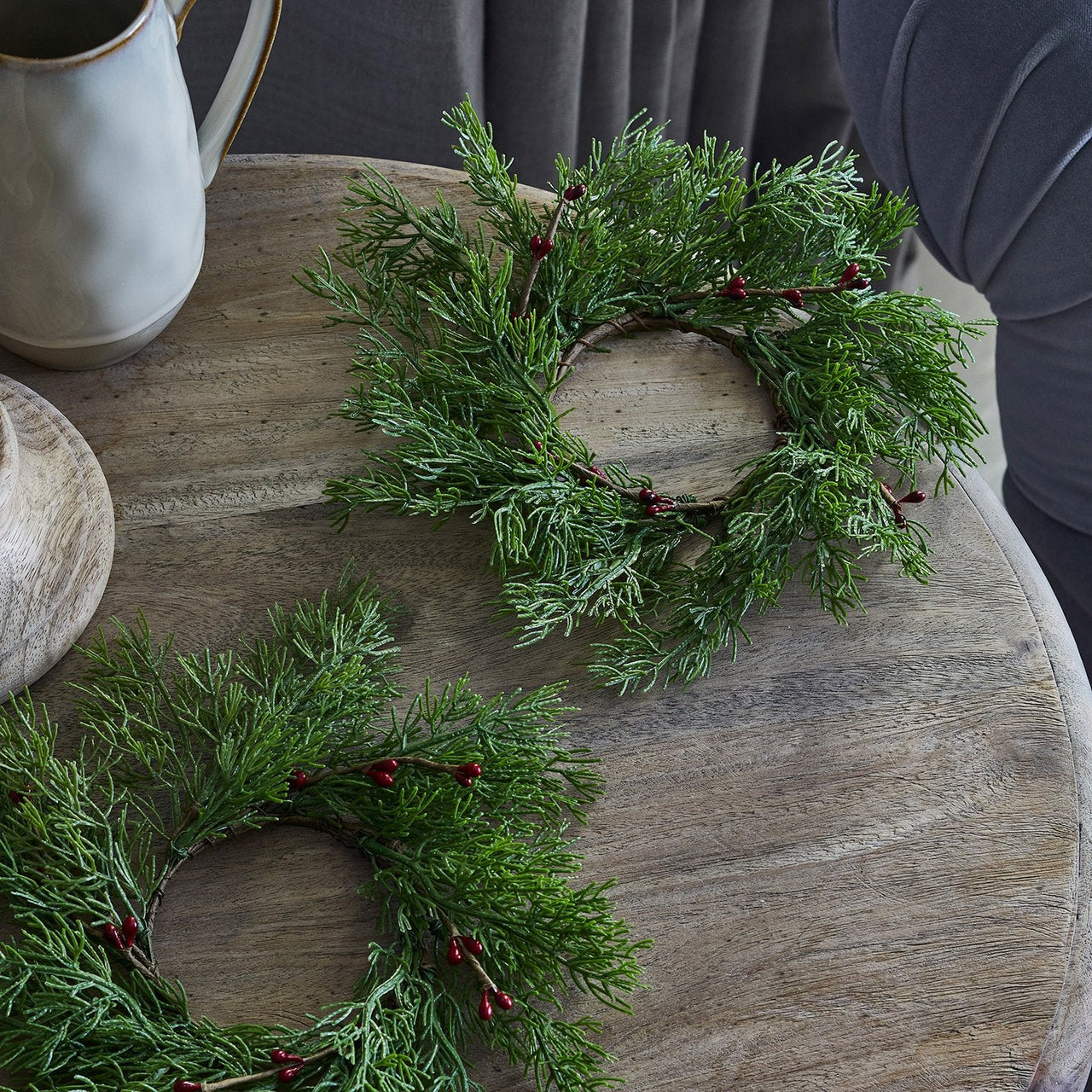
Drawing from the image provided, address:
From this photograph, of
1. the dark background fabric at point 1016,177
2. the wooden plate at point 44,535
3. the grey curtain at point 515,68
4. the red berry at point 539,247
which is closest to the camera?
the wooden plate at point 44,535

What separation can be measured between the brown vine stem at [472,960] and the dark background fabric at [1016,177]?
2.03ft

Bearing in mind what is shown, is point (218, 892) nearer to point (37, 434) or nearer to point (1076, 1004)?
point (37, 434)

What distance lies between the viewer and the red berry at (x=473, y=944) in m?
0.46

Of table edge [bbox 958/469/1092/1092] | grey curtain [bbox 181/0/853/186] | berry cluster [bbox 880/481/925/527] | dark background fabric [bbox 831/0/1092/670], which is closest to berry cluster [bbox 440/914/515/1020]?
table edge [bbox 958/469/1092/1092]

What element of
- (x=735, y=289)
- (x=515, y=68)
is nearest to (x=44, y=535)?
(x=735, y=289)

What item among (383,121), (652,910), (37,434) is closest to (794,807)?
(652,910)

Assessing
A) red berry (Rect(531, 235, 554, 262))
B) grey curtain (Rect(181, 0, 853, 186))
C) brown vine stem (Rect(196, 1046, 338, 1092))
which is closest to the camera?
brown vine stem (Rect(196, 1046, 338, 1092))

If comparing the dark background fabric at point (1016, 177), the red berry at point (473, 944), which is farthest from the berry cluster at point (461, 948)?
the dark background fabric at point (1016, 177)

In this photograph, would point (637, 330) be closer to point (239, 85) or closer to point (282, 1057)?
point (239, 85)

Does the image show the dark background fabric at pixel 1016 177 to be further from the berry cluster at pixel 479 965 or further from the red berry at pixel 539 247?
the berry cluster at pixel 479 965

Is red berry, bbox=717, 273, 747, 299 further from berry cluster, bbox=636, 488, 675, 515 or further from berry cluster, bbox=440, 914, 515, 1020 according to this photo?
berry cluster, bbox=440, 914, 515, 1020

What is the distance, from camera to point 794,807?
1.77 ft

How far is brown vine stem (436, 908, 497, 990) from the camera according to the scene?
0.46 m

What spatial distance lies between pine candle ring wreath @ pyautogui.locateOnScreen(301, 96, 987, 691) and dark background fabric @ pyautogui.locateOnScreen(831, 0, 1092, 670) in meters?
0.14
